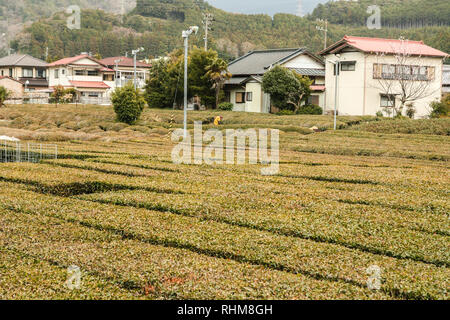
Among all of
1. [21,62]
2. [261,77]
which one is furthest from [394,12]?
[21,62]

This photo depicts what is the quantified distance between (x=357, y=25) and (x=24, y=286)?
351 ft

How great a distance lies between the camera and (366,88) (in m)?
44.9

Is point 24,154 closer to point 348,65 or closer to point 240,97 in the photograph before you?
point 348,65

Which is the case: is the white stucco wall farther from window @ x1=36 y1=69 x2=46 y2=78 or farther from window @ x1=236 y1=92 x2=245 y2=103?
window @ x1=36 y1=69 x2=46 y2=78

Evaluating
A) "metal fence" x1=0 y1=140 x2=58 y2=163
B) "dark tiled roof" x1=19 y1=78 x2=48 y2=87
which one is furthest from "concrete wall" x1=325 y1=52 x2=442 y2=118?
"dark tiled roof" x1=19 y1=78 x2=48 y2=87

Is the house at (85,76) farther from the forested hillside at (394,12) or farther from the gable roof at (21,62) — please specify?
the forested hillside at (394,12)

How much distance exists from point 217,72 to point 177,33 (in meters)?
61.7

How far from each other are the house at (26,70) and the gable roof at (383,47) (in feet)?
149

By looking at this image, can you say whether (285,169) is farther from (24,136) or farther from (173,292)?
(24,136)

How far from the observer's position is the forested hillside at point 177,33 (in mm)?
91625

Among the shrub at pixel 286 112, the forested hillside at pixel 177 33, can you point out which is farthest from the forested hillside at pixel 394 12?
A: the shrub at pixel 286 112

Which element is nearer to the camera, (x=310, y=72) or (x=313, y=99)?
(x=313, y=99)

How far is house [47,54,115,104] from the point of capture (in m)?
67.8

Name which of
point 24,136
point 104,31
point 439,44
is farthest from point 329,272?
point 104,31
